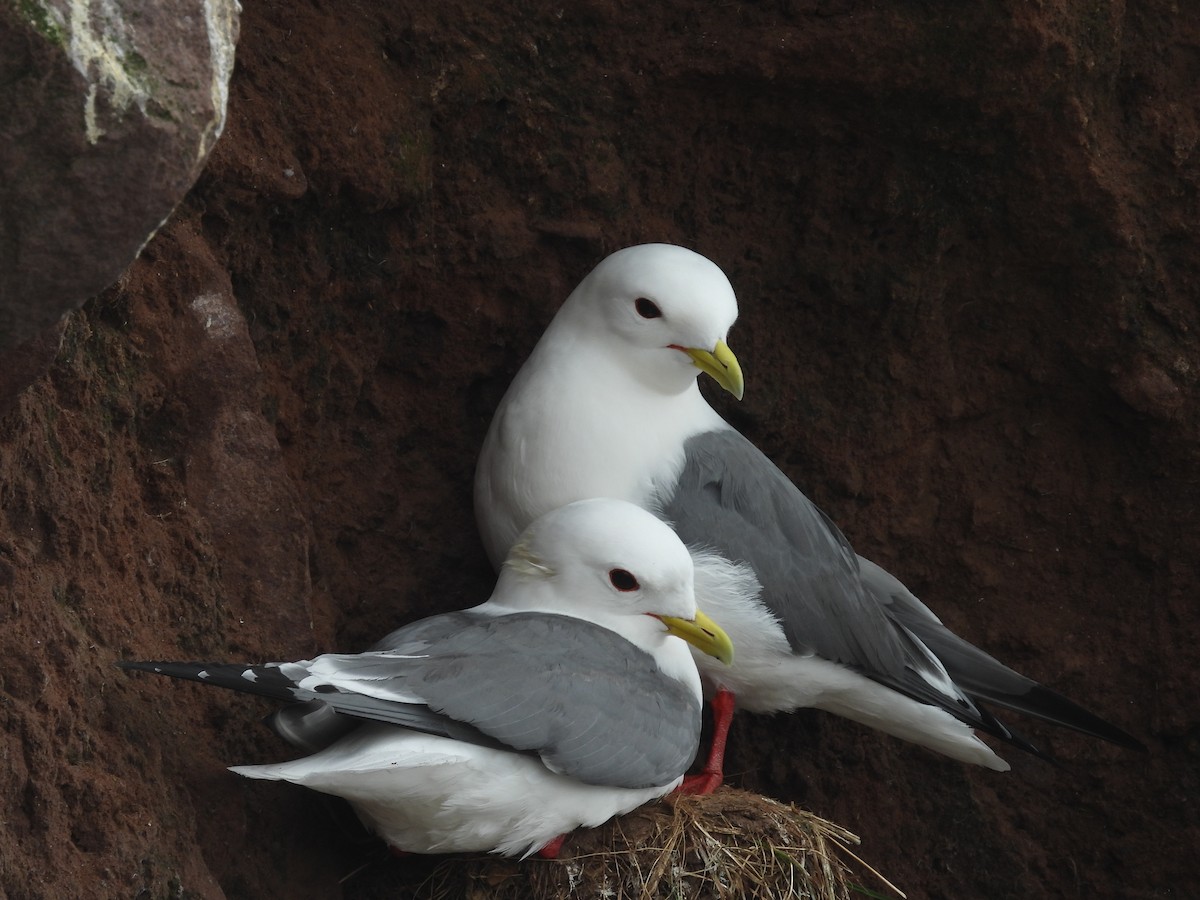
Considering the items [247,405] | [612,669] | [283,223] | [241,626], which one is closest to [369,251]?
[283,223]

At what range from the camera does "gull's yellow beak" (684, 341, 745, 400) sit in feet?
13.3

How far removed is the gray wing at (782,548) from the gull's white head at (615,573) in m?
0.32

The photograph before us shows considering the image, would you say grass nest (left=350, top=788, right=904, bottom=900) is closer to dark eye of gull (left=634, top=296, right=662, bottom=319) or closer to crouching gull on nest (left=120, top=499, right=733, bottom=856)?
crouching gull on nest (left=120, top=499, right=733, bottom=856)

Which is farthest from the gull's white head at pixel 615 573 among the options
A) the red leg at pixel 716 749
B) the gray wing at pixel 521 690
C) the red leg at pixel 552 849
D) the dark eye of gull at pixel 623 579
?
the red leg at pixel 716 749

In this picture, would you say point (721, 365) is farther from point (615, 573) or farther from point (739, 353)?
point (739, 353)

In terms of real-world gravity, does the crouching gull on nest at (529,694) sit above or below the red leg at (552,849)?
above

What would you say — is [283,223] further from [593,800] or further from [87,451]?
[593,800]

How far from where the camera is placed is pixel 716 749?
450cm

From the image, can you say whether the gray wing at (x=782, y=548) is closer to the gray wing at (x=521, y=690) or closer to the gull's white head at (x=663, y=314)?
the gull's white head at (x=663, y=314)

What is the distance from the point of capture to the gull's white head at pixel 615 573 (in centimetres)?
379

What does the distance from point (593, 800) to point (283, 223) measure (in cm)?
189

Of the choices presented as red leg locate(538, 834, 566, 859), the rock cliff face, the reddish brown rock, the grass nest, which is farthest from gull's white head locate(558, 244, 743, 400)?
the reddish brown rock

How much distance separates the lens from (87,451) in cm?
340

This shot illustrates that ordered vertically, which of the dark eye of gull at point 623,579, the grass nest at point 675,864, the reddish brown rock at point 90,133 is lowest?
the grass nest at point 675,864
